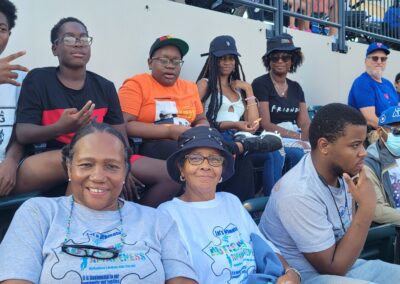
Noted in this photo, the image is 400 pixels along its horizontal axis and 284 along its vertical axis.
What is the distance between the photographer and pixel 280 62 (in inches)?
185

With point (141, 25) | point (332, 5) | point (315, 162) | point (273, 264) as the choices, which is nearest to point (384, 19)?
point (332, 5)

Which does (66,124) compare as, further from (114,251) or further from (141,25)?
(141,25)

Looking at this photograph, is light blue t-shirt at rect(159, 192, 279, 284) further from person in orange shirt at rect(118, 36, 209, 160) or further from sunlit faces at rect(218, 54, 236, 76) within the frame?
sunlit faces at rect(218, 54, 236, 76)

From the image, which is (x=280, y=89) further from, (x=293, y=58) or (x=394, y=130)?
(x=394, y=130)

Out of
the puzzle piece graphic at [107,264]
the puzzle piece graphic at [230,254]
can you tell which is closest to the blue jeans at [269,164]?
the puzzle piece graphic at [230,254]

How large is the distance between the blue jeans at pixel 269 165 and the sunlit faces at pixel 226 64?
941mm

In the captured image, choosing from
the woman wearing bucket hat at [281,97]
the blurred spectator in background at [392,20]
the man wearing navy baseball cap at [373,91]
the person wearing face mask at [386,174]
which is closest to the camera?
the person wearing face mask at [386,174]

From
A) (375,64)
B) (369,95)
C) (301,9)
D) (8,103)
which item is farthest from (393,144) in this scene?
(301,9)

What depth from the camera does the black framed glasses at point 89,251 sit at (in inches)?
70.1

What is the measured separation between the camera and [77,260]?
5.81 ft

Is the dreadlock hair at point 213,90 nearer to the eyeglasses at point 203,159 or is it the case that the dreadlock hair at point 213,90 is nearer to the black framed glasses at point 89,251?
the eyeglasses at point 203,159

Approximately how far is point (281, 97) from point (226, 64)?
2.38 feet

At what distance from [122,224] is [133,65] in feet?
8.33

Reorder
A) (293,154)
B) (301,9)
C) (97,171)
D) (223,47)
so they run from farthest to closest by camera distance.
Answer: (301,9)
(223,47)
(293,154)
(97,171)
